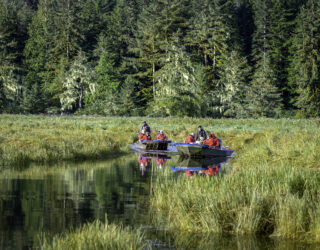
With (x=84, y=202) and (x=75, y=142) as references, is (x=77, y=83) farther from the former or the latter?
(x=84, y=202)

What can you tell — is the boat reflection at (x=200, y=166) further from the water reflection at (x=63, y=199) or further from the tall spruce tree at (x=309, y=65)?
the tall spruce tree at (x=309, y=65)

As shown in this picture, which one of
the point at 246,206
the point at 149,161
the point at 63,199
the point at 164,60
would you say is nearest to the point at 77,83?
the point at 164,60

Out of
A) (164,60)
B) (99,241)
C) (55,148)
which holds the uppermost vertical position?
(164,60)

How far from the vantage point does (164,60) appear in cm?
6756

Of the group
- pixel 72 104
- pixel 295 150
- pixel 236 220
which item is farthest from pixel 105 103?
pixel 236 220

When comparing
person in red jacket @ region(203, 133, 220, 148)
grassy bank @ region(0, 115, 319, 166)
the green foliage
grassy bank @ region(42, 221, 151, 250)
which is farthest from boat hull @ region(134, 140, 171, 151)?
the green foliage

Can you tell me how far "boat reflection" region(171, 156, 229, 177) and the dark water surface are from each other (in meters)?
0.05

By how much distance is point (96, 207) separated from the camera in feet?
45.0

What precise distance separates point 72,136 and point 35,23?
5719 cm

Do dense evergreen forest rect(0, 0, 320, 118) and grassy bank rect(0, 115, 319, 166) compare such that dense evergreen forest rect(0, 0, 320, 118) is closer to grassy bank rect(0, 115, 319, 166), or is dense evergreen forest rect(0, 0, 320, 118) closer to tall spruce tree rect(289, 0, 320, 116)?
tall spruce tree rect(289, 0, 320, 116)

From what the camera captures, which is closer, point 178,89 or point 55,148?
point 55,148

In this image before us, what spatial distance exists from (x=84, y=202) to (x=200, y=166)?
1038 centimetres

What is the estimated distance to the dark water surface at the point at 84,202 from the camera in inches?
408

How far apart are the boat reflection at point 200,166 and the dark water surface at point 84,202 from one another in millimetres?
51
